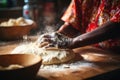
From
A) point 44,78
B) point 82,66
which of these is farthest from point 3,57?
point 82,66

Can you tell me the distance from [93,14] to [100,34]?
0.40 m

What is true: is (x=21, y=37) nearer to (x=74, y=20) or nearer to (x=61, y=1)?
(x=74, y=20)

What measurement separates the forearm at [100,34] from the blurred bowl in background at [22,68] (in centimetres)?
A: 50

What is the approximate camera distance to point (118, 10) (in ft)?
5.95

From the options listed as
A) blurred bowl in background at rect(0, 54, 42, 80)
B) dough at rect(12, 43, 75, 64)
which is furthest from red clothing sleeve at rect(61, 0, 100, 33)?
blurred bowl in background at rect(0, 54, 42, 80)

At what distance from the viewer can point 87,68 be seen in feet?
5.11

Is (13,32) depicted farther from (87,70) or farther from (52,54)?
(87,70)

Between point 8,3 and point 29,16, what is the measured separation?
4.93 ft

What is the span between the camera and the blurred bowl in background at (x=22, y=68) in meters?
1.18

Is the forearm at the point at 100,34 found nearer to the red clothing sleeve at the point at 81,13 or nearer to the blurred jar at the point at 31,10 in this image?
the red clothing sleeve at the point at 81,13

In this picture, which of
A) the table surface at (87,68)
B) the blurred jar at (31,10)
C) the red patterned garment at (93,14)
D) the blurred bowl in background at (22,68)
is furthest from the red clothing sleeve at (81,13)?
the blurred bowl in background at (22,68)

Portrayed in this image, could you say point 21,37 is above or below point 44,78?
above

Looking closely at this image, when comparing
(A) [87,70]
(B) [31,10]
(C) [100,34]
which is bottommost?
(A) [87,70]

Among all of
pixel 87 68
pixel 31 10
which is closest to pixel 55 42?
pixel 87 68
